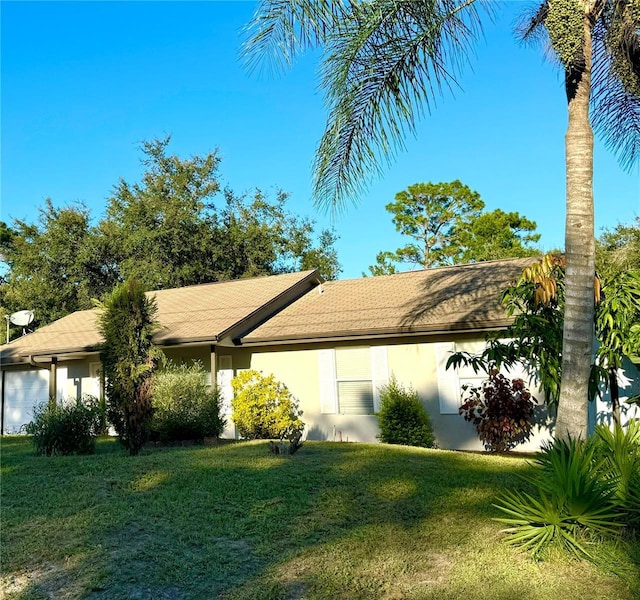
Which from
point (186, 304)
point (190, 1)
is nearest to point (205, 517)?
point (190, 1)

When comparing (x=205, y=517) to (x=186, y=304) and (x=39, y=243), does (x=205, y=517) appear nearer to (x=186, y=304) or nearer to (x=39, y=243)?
(x=186, y=304)

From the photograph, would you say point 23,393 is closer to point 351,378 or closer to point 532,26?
point 351,378

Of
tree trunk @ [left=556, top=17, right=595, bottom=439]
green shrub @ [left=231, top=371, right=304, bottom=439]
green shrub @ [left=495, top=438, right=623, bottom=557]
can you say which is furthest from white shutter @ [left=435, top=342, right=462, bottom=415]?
green shrub @ [left=495, top=438, right=623, bottom=557]

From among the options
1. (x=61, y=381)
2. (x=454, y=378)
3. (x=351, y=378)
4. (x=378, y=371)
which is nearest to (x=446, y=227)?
(x=351, y=378)

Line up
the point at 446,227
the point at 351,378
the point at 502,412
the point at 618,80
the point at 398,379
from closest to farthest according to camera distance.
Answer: the point at 618,80
the point at 502,412
the point at 398,379
the point at 351,378
the point at 446,227

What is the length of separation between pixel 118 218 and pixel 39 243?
4035mm

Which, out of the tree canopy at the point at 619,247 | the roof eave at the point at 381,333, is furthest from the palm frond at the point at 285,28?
the tree canopy at the point at 619,247

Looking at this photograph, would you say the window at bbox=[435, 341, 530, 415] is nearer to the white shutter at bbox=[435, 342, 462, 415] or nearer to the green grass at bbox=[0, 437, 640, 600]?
the white shutter at bbox=[435, 342, 462, 415]

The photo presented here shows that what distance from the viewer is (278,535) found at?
5645mm

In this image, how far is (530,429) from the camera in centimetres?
1118

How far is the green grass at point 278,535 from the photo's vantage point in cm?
445

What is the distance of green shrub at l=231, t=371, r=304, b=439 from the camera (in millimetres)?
13195

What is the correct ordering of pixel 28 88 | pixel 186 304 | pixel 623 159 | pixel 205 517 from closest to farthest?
pixel 205 517 → pixel 623 159 → pixel 28 88 → pixel 186 304

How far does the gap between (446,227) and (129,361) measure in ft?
95.0
